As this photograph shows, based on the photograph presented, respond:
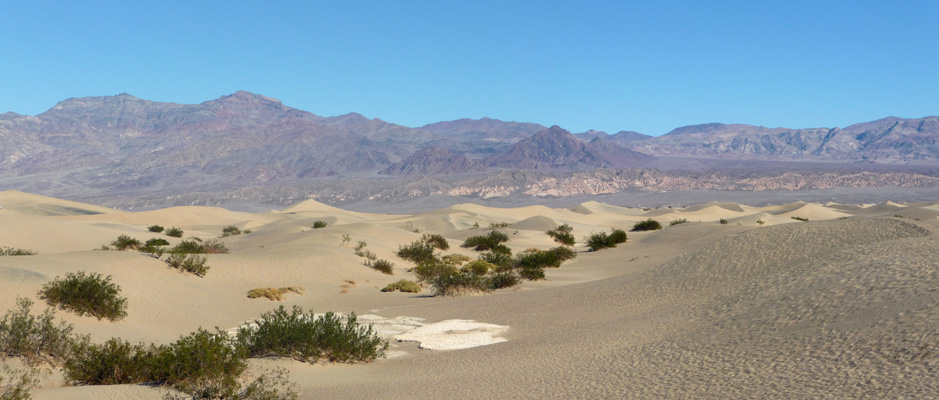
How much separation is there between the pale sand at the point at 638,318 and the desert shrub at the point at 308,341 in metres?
0.30

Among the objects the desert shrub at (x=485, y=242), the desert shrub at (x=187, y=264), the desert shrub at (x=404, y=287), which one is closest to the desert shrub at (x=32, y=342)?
the desert shrub at (x=187, y=264)

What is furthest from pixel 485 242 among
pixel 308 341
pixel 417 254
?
pixel 308 341

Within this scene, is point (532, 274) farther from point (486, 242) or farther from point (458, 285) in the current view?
point (486, 242)

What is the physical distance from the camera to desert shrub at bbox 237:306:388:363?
33.0 feet

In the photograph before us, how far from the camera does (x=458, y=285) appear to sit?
18.8 meters

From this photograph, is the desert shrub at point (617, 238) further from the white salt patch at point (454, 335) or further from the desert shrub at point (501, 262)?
the white salt patch at point (454, 335)

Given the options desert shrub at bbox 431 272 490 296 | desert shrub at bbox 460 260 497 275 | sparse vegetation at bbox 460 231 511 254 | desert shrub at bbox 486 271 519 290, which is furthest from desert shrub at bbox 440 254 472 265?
desert shrub at bbox 431 272 490 296

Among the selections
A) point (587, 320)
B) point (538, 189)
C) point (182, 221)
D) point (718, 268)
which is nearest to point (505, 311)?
point (587, 320)

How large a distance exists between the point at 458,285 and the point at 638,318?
291 inches

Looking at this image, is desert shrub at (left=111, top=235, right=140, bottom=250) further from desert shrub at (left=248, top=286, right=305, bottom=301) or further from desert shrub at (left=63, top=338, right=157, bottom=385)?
desert shrub at (left=63, top=338, right=157, bottom=385)

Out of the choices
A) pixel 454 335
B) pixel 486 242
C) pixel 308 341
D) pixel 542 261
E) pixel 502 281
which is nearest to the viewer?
pixel 308 341

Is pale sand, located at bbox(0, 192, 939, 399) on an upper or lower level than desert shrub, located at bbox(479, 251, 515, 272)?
upper

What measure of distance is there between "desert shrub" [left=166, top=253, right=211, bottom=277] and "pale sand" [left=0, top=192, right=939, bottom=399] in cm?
44

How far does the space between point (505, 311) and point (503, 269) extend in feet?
32.8
